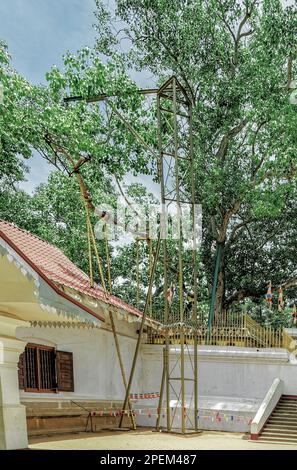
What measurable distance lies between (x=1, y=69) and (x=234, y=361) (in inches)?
386

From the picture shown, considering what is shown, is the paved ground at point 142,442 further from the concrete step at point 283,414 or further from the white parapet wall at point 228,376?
the white parapet wall at point 228,376

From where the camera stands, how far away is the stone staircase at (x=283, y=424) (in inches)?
560

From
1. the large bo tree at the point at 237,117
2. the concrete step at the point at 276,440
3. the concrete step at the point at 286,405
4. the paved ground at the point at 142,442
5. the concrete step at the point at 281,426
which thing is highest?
the large bo tree at the point at 237,117

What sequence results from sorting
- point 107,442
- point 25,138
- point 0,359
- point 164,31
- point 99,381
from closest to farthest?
point 0,359, point 107,442, point 99,381, point 25,138, point 164,31

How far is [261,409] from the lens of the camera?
15023mm

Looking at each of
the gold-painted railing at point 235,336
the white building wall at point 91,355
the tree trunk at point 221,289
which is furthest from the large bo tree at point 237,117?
the white building wall at point 91,355

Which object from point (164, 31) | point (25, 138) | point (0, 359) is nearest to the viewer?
Answer: point (0, 359)

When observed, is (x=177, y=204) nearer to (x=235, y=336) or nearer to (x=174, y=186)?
(x=174, y=186)

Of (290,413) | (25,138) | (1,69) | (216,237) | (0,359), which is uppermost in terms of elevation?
(1,69)

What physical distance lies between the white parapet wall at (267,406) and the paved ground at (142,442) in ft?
1.12

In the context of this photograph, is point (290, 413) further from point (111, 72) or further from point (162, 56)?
point (162, 56)

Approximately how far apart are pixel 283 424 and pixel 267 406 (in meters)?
0.56

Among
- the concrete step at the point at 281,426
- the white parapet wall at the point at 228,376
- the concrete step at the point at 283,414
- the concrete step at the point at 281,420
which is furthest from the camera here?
the white parapet wall at the point at 228,376

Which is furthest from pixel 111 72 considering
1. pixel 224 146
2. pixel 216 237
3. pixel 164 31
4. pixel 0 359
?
pixel 0 359
